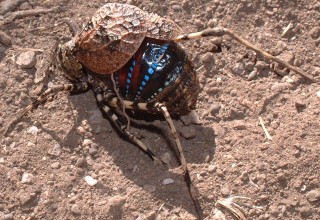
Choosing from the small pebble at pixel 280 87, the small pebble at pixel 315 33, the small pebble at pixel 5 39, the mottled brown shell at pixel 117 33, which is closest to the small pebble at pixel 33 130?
the mottled brown shell at pixel 117 33

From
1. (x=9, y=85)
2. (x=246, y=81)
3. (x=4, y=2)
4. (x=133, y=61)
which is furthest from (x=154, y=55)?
(x=4, y=2)

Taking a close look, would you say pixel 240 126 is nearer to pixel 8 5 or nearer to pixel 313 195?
pixel 313 195

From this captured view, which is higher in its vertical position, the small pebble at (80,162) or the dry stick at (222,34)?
the dry stick at (222,34)

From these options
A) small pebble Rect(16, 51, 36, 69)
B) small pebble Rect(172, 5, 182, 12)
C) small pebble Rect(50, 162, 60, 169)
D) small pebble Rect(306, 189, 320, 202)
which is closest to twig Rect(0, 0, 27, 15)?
small pebble Rect(16, 51, 36, 69)

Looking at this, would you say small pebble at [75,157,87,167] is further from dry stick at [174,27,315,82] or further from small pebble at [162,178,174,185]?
dry stick at [174,27,315,82]

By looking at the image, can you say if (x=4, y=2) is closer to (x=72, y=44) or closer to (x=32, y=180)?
(x=72, y=44)

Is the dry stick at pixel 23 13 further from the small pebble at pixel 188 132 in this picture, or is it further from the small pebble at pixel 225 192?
the small pebble at pixel 225 192
